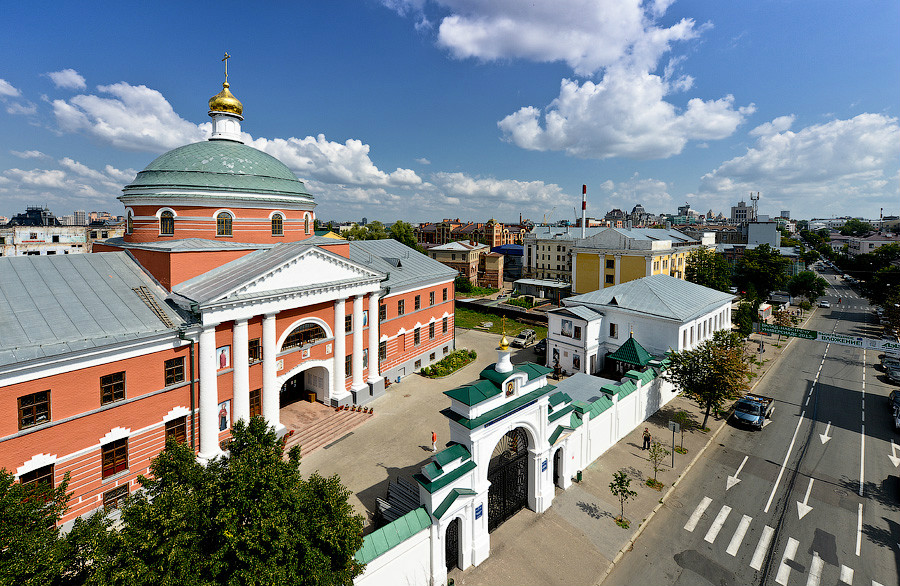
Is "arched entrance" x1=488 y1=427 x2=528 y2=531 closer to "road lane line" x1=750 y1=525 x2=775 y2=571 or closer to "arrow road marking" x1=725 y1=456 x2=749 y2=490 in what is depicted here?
"road lane line" x1=750 y1=525 x2=775 y2=571

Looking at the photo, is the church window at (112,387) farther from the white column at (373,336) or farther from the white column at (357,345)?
the white column at (373,336)

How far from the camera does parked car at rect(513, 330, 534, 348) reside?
4364 centimetres

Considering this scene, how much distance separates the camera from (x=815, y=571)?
47.8 feet

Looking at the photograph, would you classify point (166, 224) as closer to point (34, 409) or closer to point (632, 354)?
point (34, 409)

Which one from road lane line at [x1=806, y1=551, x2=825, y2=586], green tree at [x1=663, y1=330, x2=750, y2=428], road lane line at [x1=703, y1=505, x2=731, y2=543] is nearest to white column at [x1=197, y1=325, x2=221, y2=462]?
road lane line at [x1=703, y1=505, x2=731, y2=543]

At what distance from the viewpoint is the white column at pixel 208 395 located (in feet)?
63.5

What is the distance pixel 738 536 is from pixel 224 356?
2356 cm

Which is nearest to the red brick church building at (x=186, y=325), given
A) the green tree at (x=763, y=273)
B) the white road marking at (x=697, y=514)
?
the white road marking at (x=697, y=514)

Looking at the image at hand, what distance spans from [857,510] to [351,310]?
1061 inches

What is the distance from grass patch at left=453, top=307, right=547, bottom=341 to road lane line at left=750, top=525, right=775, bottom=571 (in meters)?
30.0

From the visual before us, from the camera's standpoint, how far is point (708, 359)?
2436 cm

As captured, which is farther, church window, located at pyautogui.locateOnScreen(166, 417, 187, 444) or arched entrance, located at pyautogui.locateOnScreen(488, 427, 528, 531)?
church window, located at pyautogui.locateOnScreen(166, 417, 187, 444)

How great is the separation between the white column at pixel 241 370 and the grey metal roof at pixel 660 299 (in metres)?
25.0

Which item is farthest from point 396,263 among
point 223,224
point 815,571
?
point 815,571
